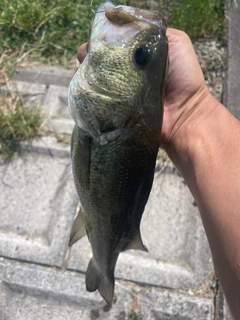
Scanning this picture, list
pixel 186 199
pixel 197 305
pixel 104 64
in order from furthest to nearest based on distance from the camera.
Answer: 1. pixel 186 199
2. pixel 197 305
3. pixel 104 64

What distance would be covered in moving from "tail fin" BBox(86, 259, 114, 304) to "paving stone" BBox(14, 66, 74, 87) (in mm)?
1905

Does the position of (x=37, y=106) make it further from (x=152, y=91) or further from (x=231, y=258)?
(x=231, y=258)

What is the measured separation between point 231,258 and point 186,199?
126cm

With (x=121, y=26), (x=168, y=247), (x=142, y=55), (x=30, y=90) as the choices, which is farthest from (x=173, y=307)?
(x=30, y=90)

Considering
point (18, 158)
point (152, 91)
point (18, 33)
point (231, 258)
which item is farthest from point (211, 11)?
point (231, 258)

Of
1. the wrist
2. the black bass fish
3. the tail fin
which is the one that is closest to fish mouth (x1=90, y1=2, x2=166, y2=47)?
the black bass fish

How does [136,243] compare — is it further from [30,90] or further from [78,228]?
[30,90]

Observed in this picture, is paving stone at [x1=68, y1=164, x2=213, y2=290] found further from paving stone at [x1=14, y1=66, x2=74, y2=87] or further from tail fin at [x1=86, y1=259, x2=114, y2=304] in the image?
A: paving stone at [x1=14, y1=66, x2=74, y2=87]

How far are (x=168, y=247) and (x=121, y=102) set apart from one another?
1.47 metres

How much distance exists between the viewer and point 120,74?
1444 mm

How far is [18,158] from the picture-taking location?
2.93 m

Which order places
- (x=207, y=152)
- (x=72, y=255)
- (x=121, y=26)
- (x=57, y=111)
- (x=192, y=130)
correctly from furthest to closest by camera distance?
(x=57, y=111) → (x=72, y=255) → (x=192, y=130) → (x=207, y=152) → (x=121, y=26)

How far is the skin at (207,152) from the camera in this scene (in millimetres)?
1558

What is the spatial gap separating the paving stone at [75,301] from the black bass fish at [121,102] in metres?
1.09
